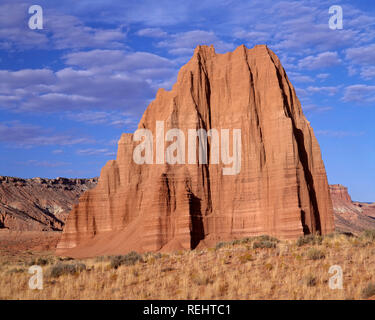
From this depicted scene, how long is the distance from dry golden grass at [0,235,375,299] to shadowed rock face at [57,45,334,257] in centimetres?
2490

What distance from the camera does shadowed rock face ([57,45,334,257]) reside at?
48.8m

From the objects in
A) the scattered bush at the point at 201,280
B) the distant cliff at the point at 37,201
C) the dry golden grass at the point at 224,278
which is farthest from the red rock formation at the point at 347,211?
the scattered bush at the point at 201,280

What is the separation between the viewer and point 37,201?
14175 centimetres

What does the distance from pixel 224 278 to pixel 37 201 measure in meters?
132

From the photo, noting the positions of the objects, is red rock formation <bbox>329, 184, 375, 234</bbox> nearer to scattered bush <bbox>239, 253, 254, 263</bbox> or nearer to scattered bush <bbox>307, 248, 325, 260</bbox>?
scattered bush <bbox>307, 248, 325, 260</bbox>

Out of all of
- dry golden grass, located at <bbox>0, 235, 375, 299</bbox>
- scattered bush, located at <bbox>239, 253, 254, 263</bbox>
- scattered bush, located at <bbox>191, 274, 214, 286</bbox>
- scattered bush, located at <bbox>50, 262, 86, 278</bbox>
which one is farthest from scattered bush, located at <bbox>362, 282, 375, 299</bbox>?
scattered bush, located at <bbox>50, 262, 86, 278</bbox>

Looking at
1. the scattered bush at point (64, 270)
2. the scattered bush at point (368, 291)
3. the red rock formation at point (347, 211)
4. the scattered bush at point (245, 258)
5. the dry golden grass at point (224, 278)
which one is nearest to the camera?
the scattered bush at point (368, 291)

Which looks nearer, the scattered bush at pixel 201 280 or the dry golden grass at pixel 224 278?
the dry golden grass at pixel 224 278

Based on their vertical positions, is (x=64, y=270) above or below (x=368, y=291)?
above

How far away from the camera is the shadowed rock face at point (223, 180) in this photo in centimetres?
4881

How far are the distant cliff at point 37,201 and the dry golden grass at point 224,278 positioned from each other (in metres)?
95.8

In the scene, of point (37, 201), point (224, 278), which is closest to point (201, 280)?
point (224, 278)
